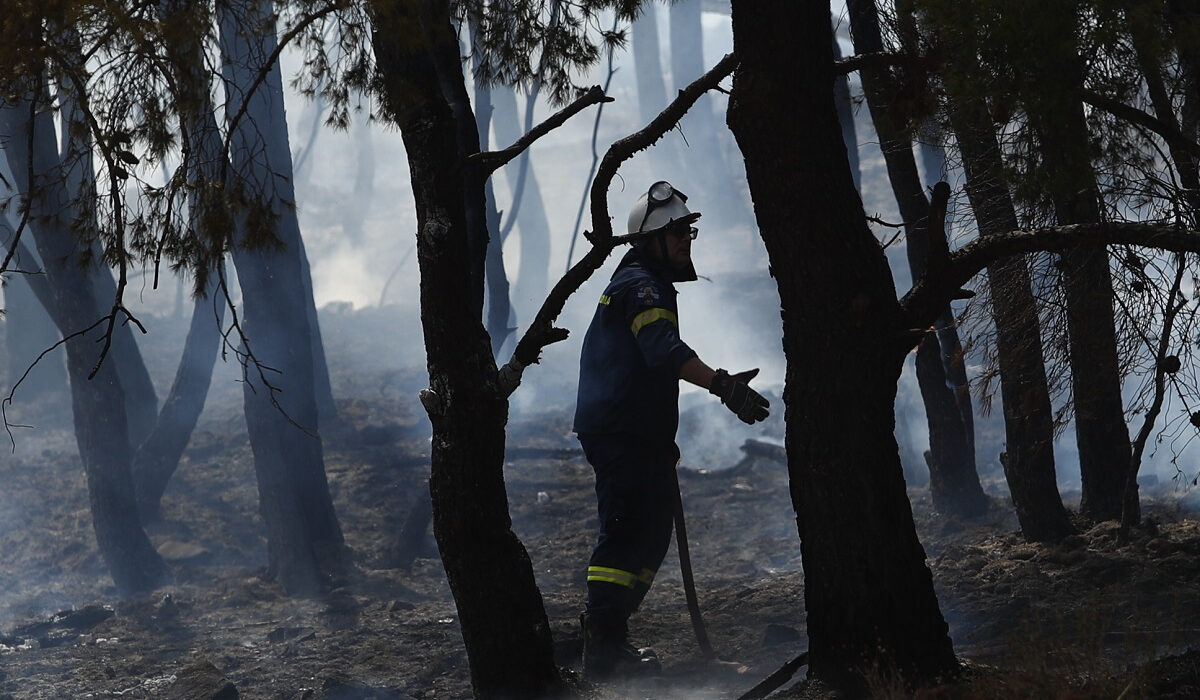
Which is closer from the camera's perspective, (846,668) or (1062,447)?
(846,668)

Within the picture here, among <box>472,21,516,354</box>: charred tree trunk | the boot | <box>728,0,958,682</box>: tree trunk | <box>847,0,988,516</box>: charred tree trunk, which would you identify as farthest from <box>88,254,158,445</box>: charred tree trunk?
<box>728,0,958,682</box>: tree trunk

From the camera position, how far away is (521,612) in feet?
13.5

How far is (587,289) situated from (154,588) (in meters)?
17.0

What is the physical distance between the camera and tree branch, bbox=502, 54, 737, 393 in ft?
13.3

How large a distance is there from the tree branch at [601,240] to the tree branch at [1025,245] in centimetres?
109

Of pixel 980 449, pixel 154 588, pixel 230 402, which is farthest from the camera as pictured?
pixel 230 402

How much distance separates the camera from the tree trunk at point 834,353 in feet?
11.6

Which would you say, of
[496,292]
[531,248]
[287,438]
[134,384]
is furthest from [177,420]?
[531,248]

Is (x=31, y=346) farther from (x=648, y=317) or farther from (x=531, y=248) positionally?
(x=648, y=317)

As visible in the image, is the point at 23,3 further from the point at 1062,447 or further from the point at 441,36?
the point at 1062,447

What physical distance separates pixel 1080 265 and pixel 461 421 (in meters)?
2.68

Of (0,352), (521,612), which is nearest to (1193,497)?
(521,612)

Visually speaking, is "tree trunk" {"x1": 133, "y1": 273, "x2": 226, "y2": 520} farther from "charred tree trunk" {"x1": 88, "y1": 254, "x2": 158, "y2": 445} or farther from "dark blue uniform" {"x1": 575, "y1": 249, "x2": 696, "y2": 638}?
"dark blue uniform" {"x1": 575, "y1": 249, "x2": 696, "y2": 638}

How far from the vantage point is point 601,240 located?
4.05m
